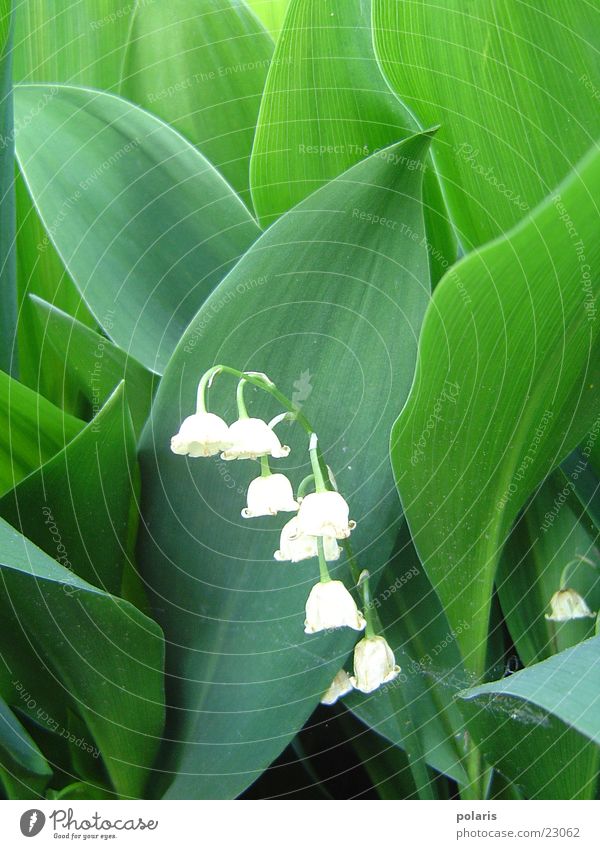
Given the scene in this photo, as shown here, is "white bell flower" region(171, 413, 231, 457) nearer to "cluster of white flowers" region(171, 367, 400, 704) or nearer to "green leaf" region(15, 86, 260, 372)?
"cluster of white flowers" region(171, 367, 400, 704)

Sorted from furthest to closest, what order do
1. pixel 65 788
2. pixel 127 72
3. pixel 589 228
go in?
1. pixel 127 72
2. pixel 65 788
3. pixel 589 228

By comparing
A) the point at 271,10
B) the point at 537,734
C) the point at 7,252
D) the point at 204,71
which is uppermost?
the point at 271,10

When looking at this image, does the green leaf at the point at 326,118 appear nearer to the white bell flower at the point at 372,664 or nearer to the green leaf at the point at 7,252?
the green leaf at the point at 7,252

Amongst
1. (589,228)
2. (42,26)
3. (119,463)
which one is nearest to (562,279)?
(589,228)

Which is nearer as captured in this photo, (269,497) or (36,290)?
(269,497)

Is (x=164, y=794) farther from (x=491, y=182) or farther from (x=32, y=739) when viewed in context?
(x=491, y=182)

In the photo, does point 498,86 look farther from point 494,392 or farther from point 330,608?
point 330,608

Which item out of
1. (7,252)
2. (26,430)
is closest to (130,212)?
(7,252)
